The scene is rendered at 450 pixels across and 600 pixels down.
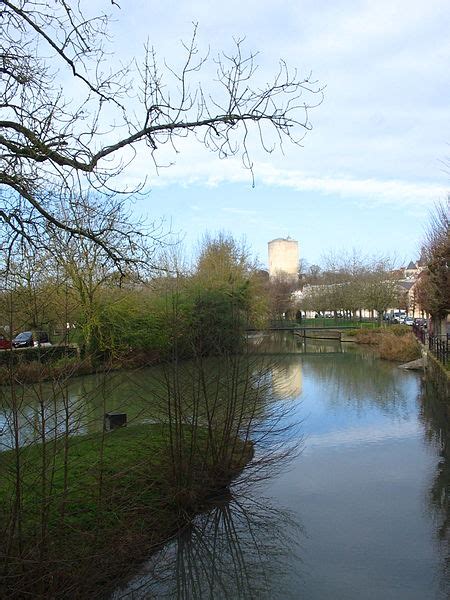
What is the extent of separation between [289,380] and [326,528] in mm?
14177

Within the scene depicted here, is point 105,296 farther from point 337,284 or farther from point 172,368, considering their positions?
point 337,284

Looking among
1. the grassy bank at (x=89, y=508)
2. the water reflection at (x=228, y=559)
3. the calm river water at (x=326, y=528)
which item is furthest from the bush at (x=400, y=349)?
the water reflection at (x=228, y=559)

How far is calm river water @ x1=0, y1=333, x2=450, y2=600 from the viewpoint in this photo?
629 cm

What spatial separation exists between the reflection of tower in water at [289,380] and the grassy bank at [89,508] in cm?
244

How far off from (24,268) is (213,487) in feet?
13.7

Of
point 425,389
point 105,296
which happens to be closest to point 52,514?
point 425,389

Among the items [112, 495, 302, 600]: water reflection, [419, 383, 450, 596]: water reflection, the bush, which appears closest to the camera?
[112, 495, 302, 600]: water reflection

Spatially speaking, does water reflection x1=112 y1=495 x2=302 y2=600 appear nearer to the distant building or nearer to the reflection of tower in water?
the reflection of tower in water

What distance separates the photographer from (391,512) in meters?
8.45

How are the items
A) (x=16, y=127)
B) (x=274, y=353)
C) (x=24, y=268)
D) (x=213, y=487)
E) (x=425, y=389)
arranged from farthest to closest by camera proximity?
(x=425, y=389) → (x=274, y=353) → (x=213, y=487) → (x=24, y=268) → (x=16, y=127)

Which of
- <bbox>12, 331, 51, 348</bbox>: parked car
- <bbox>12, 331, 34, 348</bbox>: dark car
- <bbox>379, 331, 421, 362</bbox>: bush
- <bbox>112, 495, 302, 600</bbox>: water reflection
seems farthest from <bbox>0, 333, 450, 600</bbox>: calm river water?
<bbox>379, 331, 421, 362</bbox>: bush

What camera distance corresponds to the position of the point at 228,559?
7180 millimetres

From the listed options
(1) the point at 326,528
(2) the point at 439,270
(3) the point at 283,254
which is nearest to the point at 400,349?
(2) the point at 439,270

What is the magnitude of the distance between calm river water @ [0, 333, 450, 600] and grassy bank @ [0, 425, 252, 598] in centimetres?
31
